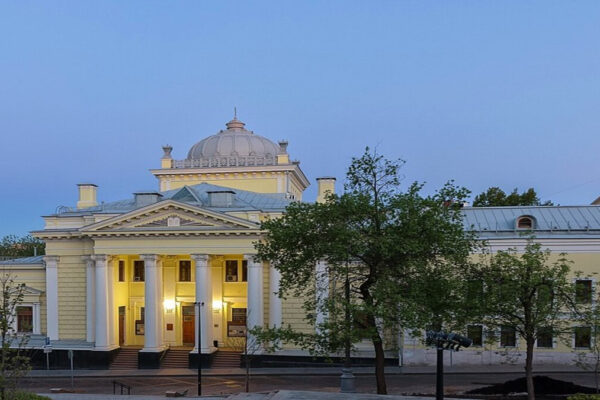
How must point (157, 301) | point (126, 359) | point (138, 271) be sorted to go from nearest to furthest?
1. point (157, 301)
2. point (126, 359)
3. point (138, 271)

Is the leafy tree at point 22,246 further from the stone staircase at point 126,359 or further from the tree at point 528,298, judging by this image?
the tree at point 528,298

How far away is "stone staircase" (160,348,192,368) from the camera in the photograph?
3622 cm

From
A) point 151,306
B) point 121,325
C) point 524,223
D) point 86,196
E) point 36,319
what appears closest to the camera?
point 151,306

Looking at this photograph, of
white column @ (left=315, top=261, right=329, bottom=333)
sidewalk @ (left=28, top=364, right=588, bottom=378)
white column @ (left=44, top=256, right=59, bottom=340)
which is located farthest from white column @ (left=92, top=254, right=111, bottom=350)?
white column @ (left=315, top=261, right=329, bottom=333)

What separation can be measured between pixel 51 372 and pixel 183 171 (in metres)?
17.2

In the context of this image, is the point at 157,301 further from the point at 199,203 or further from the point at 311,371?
Result: the point at 311,371

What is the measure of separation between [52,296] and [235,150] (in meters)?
17.2

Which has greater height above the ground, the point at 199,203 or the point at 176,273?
the point at 199,203

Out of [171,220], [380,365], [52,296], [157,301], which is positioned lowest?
[380,365]

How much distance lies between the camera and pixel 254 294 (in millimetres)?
35812

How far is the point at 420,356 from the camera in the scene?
115 feet

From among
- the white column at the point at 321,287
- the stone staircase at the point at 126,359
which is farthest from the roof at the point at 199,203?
the stone staircase at the point at 126,359

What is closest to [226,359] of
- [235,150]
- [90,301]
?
[90,301]

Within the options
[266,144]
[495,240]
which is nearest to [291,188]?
[266,144]
